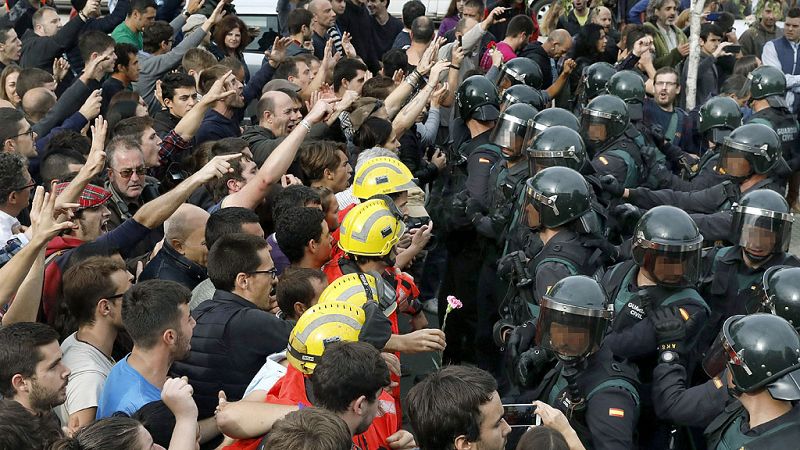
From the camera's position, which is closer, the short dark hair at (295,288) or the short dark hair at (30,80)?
the short dark hair at (295,288)

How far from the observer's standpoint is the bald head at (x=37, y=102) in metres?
8.80

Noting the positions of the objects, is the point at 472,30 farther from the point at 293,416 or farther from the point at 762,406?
the point at 293,416

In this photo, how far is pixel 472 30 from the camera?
1155 cm

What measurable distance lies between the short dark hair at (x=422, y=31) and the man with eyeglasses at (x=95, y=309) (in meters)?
7.10

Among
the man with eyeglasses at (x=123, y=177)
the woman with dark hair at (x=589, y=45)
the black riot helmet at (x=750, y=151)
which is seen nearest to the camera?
the man with eyeglasses at (x=123, y=177)

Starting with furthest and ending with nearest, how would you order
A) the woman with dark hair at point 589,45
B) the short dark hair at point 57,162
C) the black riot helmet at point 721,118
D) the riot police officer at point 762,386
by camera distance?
the woman with dark hair at point 589,45, the black riot helmet at point 721,118, the short dark hair at point 57,162, the riot police officer at point 762,386

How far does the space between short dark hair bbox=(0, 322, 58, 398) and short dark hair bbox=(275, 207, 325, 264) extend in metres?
1.82

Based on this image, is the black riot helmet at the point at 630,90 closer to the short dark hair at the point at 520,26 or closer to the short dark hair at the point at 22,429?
the short dark hair at the point at 520,26

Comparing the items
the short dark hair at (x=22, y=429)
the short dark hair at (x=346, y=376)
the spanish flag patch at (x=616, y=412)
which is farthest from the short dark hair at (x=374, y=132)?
the short dark hair at (x=22, y=429)

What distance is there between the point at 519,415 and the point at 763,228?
2417 mm

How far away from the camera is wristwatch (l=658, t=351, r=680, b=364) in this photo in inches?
202

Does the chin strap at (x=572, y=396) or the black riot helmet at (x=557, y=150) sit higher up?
the chin strap at (x=572, y=396)

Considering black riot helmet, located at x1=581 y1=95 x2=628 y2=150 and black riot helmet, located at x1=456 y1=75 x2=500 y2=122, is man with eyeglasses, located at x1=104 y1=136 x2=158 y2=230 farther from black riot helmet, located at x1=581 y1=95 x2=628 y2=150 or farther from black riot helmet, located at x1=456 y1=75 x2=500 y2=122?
black riot helmet, located at x1=581 y1=95 x2=628 y2=150

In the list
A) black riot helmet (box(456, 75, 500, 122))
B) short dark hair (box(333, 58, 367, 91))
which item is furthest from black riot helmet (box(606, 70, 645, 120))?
short dark hair (box(333, 58, 367, 91))
